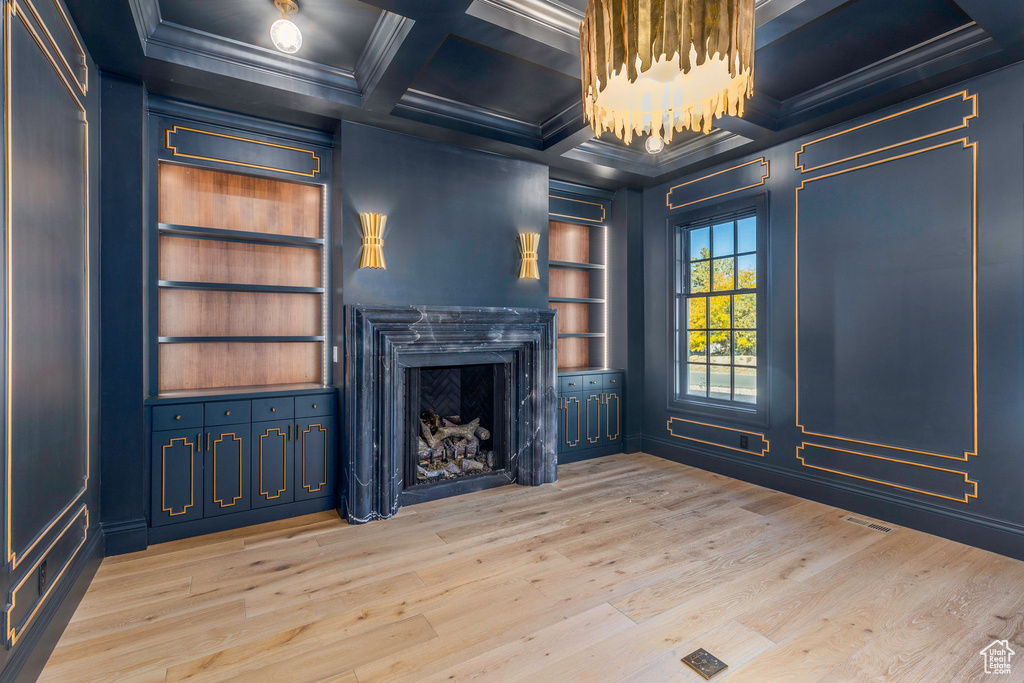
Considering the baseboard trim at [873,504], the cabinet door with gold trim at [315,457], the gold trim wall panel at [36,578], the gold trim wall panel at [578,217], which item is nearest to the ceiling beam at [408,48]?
the gold trim wall panel at [578,217]

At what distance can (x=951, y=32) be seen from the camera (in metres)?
2.62

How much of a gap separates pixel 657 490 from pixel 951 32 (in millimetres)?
3307

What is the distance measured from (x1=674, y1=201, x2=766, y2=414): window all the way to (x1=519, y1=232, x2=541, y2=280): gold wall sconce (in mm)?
1525

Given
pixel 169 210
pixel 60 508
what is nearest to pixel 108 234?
pixel 169 210

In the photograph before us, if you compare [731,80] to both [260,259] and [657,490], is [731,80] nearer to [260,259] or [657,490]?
[657,490]

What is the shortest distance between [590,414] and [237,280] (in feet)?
10.5

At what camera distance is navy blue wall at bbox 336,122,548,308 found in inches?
131

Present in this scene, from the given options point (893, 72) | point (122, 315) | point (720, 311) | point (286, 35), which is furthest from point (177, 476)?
point (893, 72)

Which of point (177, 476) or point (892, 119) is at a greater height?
point (892, 119)

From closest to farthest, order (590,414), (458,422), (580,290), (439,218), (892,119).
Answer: (892,119) < (439,218) < (458,422) < (590,414) < (580,290)

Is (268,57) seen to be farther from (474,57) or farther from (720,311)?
(720,311)

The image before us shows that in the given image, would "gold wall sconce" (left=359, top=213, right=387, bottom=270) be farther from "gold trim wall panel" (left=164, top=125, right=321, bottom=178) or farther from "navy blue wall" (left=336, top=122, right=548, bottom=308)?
"gold trim wall panel" (left=164, top=125, right=321, bottom=178)

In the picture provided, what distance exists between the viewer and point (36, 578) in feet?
5.79

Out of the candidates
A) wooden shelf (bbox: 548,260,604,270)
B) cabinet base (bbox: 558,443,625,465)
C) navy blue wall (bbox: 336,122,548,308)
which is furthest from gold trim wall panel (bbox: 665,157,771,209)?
cabinet base (bbox: 558,443,625,465)
